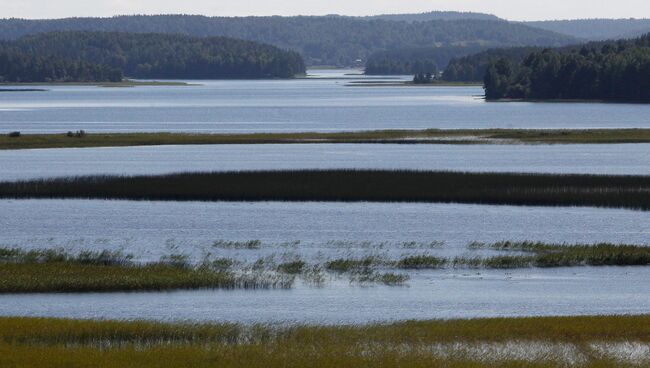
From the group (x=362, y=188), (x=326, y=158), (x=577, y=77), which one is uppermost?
(x=362, y=188)

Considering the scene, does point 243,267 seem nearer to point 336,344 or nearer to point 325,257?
point 325,257

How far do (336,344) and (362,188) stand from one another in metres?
33.4

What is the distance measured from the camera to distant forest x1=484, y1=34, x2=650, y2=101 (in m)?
180

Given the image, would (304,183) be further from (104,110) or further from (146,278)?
(104,110)

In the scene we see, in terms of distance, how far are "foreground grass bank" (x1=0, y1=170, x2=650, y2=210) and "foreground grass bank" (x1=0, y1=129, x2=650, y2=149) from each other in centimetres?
2921

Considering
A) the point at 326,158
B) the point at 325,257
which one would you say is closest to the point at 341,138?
the point at 326,158

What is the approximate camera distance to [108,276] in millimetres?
40375

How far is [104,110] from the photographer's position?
171750mm

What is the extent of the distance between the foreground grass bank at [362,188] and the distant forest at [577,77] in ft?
364

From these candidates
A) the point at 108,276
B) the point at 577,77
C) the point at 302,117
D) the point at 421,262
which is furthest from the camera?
the point at 577,77

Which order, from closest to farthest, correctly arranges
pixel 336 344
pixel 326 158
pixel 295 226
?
pixel 336 344 < pixel 295 226 < pixel 326 158

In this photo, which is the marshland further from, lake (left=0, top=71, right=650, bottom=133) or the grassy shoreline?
lake (left=0, top=71, right=650, bottom=133)

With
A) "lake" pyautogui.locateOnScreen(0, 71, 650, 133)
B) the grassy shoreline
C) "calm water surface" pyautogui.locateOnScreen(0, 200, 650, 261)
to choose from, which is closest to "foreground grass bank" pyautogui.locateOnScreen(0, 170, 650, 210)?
"calm water surface" pyautogui.locateOnScreen(0, 200, 650, 261)

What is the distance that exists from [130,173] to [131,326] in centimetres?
4077
